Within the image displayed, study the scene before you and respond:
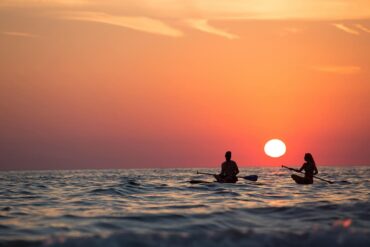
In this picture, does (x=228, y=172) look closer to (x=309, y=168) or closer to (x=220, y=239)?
(x=309, y=168)

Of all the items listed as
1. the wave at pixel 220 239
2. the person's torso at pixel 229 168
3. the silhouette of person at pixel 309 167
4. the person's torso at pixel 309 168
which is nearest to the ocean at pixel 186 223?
the wave at pixel 220 239

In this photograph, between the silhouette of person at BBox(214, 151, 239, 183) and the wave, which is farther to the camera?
the silhouette of person at BBox(214, 151, 239, 183)

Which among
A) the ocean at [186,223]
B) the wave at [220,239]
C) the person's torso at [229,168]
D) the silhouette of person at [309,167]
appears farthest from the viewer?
the person's torso at [229,168]

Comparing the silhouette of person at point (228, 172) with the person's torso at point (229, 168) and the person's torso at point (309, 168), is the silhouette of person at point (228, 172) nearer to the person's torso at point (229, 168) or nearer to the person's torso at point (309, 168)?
the person's torso at point (229, 168)

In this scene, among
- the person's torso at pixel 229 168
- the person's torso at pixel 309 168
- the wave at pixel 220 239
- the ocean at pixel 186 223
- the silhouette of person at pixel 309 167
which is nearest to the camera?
the wave at pixel 220 239

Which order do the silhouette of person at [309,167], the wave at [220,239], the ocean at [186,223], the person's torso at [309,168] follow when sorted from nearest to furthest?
the wave at [220,239]
the ocean at [186,223]
the silhouette of person at [309,167]
the person's torso at [309,168]

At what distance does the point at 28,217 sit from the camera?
1502 centimetres

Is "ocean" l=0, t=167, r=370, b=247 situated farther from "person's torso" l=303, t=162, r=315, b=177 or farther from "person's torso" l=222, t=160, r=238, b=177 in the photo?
"person's torso" l=303, t=162, r=315, b=177

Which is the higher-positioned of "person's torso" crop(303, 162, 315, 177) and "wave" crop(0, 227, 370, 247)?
"person's torso" crop(303, 162, 315, 177)

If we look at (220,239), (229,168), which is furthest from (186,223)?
(229,168)

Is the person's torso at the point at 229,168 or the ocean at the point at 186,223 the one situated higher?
the person's torso at the point at 229,168

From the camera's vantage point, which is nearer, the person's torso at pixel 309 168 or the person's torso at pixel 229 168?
the person's torso at pixel 229 168

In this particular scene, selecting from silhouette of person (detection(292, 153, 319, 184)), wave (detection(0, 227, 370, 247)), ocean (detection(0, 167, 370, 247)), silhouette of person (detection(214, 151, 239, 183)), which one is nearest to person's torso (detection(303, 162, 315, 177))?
silhouette of person (detection(292, 153, 319, 184))

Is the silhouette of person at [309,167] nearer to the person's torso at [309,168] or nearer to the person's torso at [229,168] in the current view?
the person's torso at [309,168]
